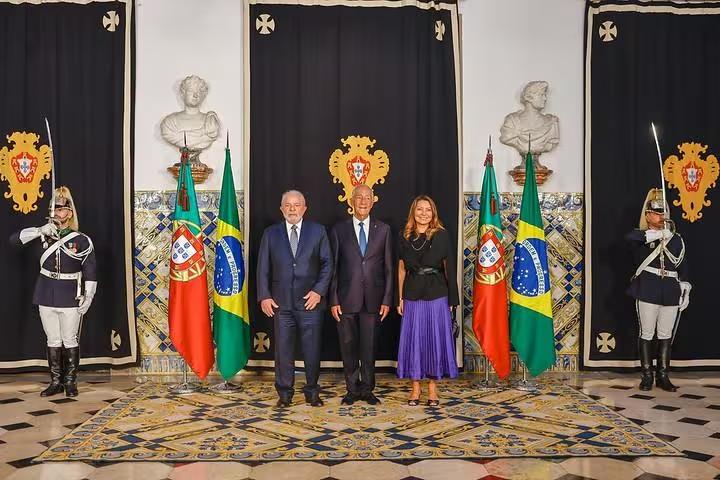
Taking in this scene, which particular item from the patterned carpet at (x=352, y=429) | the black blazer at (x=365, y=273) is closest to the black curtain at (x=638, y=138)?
the patterned carpet at (x=352, y=429)

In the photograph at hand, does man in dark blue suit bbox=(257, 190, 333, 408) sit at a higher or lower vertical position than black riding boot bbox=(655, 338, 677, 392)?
higher

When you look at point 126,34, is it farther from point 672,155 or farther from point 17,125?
point 672,155

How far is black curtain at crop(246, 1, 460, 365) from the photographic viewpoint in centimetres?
620

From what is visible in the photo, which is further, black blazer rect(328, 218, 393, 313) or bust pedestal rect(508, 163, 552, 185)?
bust pedestal rect(508, 163, 552, 185)

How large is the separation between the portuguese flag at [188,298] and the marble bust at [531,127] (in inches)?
113

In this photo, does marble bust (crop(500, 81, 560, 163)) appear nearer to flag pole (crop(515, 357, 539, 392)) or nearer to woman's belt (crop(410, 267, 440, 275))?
woman's belt (crop(410, 267, 440, 275))

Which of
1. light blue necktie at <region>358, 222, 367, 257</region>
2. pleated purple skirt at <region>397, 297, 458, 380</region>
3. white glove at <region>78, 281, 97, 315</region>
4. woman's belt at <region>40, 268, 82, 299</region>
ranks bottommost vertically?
pleated purple skirt at <region>397, 297, 458, 380</region>

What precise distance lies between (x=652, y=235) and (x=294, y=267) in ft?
9.35

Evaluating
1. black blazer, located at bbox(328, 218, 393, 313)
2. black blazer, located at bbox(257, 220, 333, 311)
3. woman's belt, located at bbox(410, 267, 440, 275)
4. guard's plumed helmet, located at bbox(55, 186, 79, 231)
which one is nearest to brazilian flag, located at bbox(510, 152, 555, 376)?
woman's belt, located at bbox(410, 267, 440, 275)

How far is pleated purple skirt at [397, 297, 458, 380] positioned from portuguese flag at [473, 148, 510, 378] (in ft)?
2.17

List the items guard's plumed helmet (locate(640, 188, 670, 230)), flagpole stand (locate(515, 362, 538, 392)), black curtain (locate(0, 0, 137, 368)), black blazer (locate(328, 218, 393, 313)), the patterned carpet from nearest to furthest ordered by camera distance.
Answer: the patterned carpet
black blazer (locate(328, 218, 393, 313))
guard's plumed helmet (locate(640, 188, 670, 230))
flagpole stand (locate(515, 362, 538, 392))
black curtain (locate(0, 0, 137, 368))

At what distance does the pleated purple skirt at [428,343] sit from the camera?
16.8 feet

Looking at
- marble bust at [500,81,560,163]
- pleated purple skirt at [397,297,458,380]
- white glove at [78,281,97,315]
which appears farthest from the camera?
marble bust at [500,81,560,163]

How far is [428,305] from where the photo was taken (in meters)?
5.16
